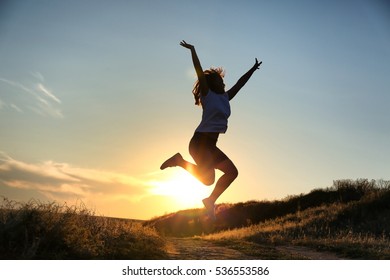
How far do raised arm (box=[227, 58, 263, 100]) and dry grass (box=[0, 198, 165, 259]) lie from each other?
119 inches

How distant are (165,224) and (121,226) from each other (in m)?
30.8

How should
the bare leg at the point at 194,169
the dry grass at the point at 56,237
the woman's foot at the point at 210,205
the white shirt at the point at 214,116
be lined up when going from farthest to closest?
the woman's foot at the point at 210,205, the bare leg at the point at 194,169, the white shirt at the point at 214,116, the dry grass at the point at 56,237

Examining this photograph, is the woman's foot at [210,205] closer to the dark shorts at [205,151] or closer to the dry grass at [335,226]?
the dark shorts at [205,151]

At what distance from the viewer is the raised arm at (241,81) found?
306 inches

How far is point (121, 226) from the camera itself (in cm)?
874

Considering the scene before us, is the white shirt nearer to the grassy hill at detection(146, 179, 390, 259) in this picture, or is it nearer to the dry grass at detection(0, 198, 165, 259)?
the dry grass at detection(0, 198, 165, 259)

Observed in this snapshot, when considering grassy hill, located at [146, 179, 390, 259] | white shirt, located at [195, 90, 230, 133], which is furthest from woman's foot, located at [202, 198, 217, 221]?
grassy hill, located at [146, 179, 390, 259]

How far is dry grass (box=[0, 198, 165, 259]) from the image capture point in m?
5.69

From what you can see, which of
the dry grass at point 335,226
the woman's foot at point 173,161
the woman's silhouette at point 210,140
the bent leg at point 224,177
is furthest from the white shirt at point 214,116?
the dry grass at point 335,226

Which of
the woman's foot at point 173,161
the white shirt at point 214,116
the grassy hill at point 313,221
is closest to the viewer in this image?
the white shirt at point 214,116

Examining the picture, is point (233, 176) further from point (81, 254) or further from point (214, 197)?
point (81, 254)

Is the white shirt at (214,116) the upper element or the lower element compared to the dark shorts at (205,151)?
upper

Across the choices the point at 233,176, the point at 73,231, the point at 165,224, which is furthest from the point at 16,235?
the point at 165,224

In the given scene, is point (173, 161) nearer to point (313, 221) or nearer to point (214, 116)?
point (214, 116)
